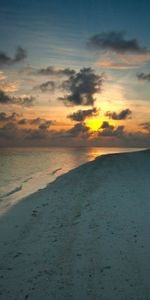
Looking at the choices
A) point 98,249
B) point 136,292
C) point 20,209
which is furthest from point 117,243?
point 20,209

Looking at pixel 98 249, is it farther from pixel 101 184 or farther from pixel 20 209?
pixel 101 184

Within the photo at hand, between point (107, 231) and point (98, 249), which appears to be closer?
point (98, 249)

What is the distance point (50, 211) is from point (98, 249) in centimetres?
694

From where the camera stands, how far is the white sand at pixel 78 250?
7.68 metres

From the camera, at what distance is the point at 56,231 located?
503 inches

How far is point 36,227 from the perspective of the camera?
45.0ft

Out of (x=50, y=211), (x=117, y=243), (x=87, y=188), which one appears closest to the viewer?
(x=117, y=243)

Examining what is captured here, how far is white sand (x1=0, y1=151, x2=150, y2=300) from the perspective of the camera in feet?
25.2

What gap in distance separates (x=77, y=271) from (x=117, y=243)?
2.81 meters

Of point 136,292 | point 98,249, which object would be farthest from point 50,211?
point 136,292

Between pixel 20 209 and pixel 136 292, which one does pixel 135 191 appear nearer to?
pixel 20 209

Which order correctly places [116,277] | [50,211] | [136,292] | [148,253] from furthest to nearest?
[50,211]
[148,253]
[116,277]
[136,292]

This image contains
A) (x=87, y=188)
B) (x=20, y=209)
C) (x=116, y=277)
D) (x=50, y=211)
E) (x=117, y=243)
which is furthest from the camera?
(x=87, y=188)

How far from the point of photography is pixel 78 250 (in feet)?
33.6
